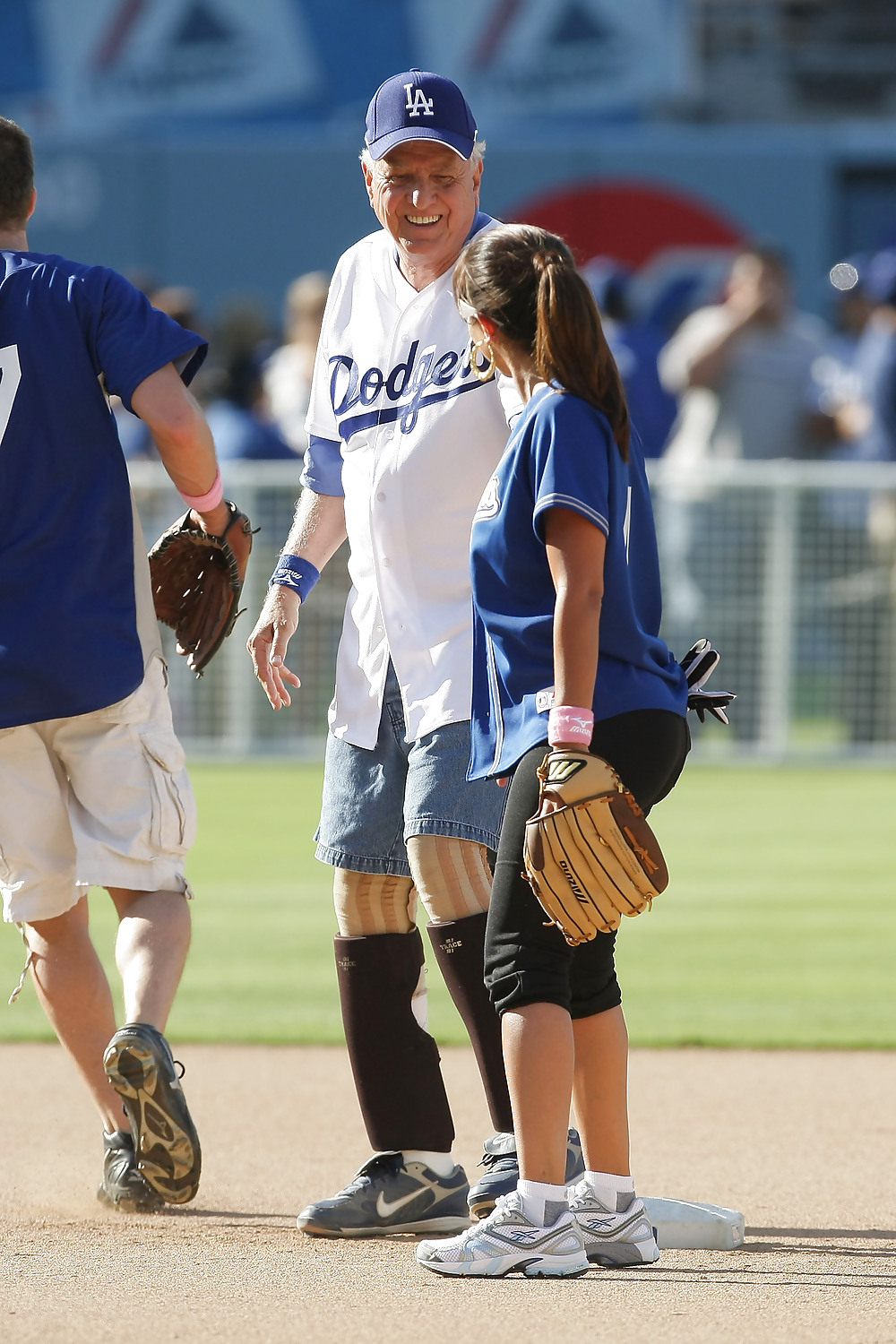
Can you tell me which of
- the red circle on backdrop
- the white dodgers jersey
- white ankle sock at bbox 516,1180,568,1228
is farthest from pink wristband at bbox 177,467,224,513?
the red circle on backdrop

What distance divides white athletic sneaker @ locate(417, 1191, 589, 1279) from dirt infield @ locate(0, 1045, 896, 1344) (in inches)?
1.6

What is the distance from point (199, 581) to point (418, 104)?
1.25 m

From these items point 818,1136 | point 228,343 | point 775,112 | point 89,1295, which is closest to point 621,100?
point 775,112

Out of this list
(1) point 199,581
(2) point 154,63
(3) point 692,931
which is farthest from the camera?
(2) point 154,63

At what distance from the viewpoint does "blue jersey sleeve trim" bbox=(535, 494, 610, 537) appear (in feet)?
11.7

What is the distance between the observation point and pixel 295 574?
4434mm

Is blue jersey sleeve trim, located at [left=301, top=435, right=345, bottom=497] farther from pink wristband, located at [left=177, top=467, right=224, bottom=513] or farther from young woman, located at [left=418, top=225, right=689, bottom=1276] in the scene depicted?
young woman, located at [left=418, top=225, right=689, bottom=1276]

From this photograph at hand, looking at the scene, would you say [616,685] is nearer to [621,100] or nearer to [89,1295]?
[89,1295]

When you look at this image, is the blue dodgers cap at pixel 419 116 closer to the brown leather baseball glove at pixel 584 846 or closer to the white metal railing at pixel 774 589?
the brown leather baseball glove at pixel 584 846

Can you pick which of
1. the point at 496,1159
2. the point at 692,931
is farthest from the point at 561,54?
the point at 496,1159

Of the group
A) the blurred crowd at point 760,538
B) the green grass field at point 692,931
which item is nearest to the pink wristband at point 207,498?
the green grass field at point 692,931

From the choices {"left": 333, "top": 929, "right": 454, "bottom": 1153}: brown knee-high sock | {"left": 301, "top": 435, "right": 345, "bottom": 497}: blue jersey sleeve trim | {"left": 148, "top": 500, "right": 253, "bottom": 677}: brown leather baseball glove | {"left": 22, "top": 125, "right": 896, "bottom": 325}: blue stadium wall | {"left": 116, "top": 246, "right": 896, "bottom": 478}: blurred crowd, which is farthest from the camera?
{"left": 22, "top": 125, "right": 896, "bottom": 325}: blue stadium wall

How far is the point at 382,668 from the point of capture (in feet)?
13.9

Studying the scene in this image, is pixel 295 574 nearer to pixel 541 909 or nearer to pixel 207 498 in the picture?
pixel 207 498
